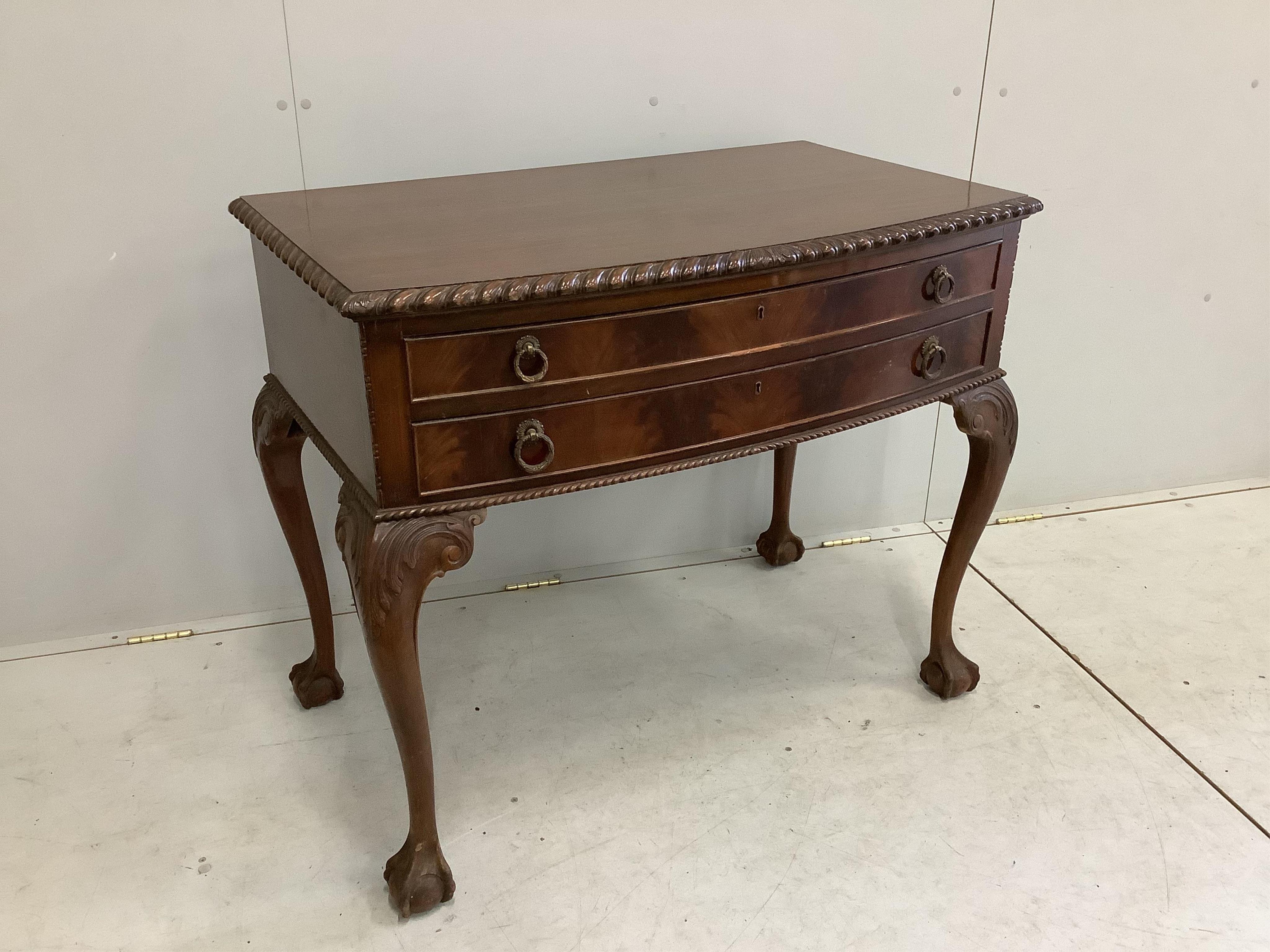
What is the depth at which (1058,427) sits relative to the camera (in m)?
2.68

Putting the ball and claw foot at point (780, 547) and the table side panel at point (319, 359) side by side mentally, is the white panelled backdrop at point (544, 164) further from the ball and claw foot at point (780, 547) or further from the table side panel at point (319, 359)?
the table side panel at point (319, 359)

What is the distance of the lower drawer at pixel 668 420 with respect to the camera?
4.38ft

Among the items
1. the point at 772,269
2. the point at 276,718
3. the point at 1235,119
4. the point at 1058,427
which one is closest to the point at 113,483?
the point at 276,718

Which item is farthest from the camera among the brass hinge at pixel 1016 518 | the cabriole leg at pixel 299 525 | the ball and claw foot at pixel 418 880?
the brass hinge at pixel 1016 518

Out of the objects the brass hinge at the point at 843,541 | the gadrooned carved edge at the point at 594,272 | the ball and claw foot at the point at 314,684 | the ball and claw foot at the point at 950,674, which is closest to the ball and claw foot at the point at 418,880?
the ball and claw foot at the point at 314,684

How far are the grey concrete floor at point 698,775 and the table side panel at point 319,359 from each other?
25.6 inches

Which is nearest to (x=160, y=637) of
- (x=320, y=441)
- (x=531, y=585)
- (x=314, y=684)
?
(x=314, y=684)

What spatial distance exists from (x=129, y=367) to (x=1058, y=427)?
6.72 ft

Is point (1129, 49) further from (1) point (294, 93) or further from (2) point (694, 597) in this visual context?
(1) point (294, 93)

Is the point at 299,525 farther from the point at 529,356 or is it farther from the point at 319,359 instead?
the point at 529,356

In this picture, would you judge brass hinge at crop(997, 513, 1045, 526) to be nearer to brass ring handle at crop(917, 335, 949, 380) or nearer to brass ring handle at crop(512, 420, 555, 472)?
brass ring handle at crop(917, 335, 949, 380)

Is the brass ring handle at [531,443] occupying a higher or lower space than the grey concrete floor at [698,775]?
higher

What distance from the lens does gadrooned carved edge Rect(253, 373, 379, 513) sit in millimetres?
1366

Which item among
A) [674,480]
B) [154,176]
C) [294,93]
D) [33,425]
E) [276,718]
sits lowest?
[276,718]
